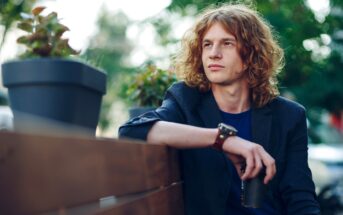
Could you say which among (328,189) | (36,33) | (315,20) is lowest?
(328,189)

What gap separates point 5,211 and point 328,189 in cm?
727

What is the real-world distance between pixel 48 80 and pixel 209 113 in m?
→ 0.92

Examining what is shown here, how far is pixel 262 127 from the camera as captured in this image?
248 centimetres

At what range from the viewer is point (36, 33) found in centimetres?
184

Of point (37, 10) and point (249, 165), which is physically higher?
point (37, 10)

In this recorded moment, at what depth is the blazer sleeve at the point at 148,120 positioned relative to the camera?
6.89ft

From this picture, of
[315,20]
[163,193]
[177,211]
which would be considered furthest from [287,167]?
[315,20]

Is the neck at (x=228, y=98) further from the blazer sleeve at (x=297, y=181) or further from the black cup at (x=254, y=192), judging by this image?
the black cup at (x=254, y=192)

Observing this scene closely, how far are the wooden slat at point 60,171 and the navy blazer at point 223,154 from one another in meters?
0.72

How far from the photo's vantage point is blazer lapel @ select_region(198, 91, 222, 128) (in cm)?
244

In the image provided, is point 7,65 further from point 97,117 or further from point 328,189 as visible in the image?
point 328,189

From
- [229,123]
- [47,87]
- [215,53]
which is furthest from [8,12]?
[47,87]

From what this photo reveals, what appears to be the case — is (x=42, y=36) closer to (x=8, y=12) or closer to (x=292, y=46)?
(x=8, y=12)

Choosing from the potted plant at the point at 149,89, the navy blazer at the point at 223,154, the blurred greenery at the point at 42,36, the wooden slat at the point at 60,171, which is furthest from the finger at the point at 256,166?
the potted plant at the point at 149,89
